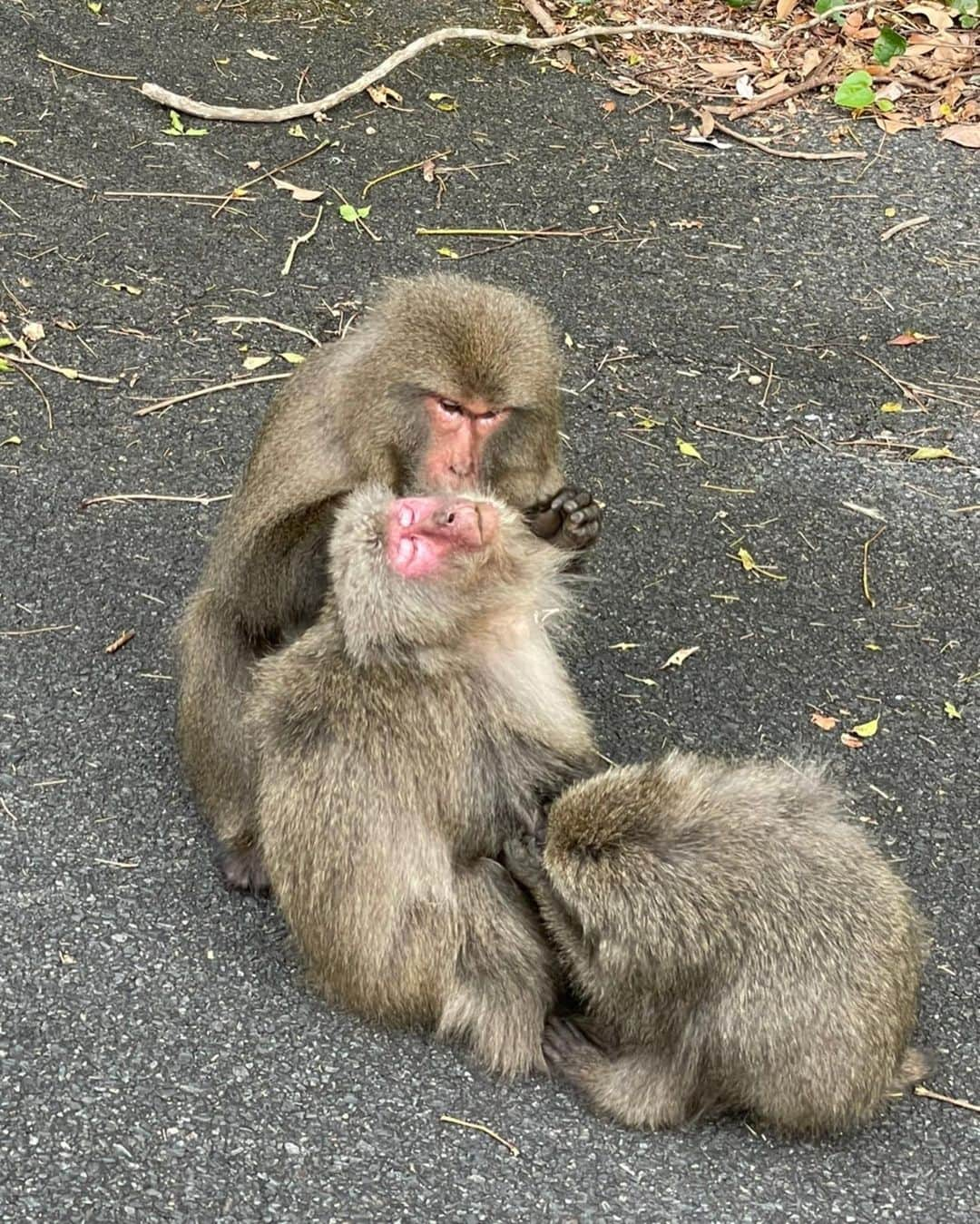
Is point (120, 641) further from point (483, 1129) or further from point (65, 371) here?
point (483, 1129)

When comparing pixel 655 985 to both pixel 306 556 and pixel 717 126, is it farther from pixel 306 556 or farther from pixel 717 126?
pixel 717 126

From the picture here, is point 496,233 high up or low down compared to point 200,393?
up

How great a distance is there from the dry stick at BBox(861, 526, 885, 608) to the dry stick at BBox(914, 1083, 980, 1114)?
1721mm

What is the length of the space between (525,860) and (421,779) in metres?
0.28

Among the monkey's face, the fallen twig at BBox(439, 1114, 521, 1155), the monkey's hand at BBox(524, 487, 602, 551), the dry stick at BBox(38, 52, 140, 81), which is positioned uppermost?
the monkey's face

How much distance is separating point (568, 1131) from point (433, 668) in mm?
988

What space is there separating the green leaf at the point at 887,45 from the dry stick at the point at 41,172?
3.51 meters

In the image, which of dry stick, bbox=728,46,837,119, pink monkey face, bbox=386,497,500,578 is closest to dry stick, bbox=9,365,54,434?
pink monkey face, bbox=386,497,500,578

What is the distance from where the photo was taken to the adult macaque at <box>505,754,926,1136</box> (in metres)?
3.29

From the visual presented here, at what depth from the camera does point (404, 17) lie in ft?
24.9

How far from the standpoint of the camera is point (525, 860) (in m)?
3.59

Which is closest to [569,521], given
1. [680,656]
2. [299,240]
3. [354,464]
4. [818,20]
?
[354,464]

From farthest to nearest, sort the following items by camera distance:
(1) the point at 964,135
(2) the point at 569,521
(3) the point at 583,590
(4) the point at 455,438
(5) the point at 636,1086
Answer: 1. (1) the point at 964,135
2. (3) the point at 583,590
3. (2) the point at 569,521
4. (4) the point at 455,438
5. (5) the point at 636,1086

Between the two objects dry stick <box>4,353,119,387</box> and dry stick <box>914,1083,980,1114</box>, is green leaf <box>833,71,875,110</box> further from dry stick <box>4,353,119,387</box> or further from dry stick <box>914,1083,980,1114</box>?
dry stick <box>914,1083,980,1114</box>
